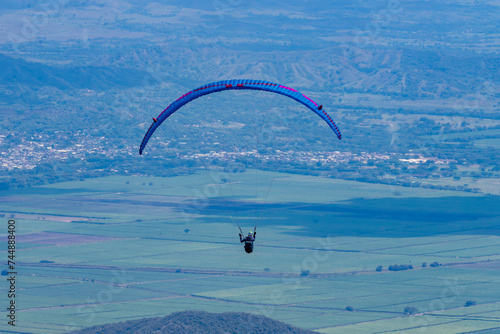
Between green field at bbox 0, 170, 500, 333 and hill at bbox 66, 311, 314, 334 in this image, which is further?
green field at bbox 0, 170, 500, 333

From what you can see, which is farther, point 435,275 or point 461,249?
point 461,249

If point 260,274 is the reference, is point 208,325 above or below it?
below

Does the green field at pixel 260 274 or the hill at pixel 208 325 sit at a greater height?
the green field at pixel 260 274

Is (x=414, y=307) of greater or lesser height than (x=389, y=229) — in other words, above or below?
below

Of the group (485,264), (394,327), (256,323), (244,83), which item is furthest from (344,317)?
(244,83)

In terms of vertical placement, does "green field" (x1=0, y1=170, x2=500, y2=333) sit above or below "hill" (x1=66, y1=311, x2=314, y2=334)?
above

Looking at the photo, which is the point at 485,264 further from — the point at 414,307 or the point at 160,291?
the point at 160,291

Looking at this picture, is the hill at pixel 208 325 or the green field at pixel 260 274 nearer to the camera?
the hill at pixel 208 325

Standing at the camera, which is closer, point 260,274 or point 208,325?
point 208,325
